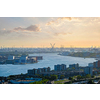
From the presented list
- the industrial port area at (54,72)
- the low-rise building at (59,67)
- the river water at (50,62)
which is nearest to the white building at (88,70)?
the industrial port area at (54,72)

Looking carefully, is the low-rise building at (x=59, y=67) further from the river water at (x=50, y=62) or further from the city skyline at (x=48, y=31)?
the city skyline at (x=48, y=31)

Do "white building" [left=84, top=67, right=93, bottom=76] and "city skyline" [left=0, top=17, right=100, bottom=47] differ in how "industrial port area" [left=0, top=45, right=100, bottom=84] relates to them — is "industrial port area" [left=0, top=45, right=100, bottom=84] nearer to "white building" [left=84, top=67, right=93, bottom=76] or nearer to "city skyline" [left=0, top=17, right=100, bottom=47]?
"white building" [left=84, top=67, right=93, bottom=76]

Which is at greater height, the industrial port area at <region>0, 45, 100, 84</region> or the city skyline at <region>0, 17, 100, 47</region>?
the city skyline at <region>0, 17, 100, 47</region>

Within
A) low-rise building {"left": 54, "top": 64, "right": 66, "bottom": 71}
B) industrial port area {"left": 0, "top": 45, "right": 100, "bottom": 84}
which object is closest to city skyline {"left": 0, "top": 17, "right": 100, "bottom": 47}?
industrial port area {"left": 0, "top": 45, "right": 100, "bottom": 84}

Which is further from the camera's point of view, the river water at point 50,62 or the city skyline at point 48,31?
the river water at point 50,62

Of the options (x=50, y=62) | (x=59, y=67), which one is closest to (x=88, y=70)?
(x=59, y=67)

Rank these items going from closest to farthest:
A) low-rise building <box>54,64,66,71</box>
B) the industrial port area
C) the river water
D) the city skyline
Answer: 1. the industrial port area
2. the city skyline
3. low-rise building <box>54,64,66,71</box>
4. the river water

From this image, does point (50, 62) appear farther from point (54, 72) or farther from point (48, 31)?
point (48, 31)
